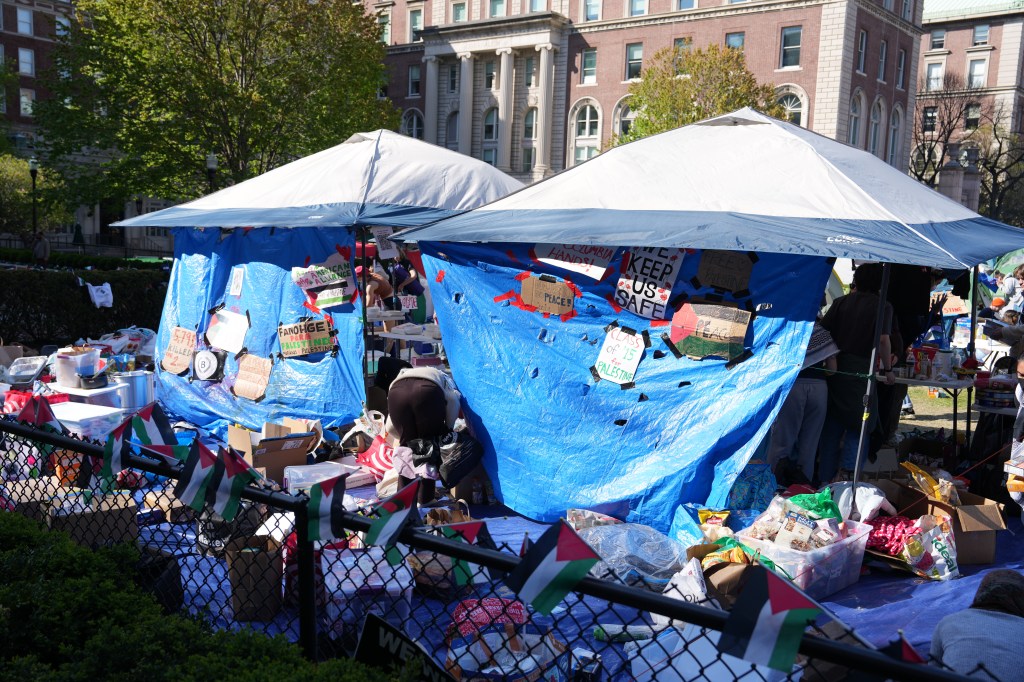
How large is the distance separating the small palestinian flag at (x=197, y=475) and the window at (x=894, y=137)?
50891 mm

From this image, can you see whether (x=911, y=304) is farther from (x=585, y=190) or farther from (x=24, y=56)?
(x=24, y=56)

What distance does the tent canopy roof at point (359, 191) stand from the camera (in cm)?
872

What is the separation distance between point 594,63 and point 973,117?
107ft

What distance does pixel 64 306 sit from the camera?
13.6 metres

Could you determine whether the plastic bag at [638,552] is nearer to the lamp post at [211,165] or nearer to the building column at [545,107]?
the lamp post at [211,165]

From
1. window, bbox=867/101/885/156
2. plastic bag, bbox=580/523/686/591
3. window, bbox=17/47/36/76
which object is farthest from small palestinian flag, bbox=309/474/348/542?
window, bbox=17/47/36/76

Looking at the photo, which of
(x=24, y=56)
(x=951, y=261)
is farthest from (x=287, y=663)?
(x=24, y=56)

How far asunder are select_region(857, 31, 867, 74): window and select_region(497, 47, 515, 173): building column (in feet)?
62.6

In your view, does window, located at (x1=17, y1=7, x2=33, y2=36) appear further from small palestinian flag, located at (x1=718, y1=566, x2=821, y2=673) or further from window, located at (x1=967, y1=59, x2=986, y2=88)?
window, located at (x1=967, y1=59, x2=986, y2=88)

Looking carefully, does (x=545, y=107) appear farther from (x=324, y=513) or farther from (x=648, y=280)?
(x=324, y=513)

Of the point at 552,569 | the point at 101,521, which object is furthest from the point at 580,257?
the point at 552,569

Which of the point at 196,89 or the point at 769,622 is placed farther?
the point at 196,89

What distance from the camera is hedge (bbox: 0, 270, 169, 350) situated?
1315 centimetres

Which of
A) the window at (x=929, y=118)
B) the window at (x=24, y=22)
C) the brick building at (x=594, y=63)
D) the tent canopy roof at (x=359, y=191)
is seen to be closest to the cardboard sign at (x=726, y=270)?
the tent canopy roof at (x=359, y=191)
